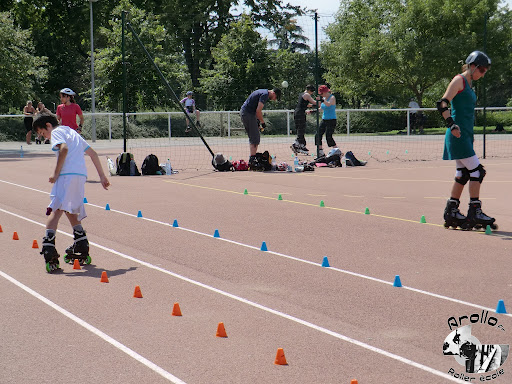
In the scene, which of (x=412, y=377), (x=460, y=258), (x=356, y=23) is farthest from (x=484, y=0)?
(x=412, y=377)

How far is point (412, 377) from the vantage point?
452cm

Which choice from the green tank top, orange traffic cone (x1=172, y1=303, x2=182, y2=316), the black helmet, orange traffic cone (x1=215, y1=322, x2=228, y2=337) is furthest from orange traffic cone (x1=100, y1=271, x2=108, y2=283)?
the black helmet

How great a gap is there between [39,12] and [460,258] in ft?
164

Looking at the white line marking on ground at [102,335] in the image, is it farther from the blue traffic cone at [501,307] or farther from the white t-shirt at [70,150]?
the blue traffic cone at [501,307]

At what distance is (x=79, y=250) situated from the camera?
25.6 feet

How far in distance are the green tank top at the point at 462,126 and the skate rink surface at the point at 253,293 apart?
1.05 m

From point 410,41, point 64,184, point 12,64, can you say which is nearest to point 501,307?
point 64,184

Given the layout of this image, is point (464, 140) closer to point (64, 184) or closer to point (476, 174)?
point (476, 174)

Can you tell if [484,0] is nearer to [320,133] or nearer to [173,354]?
[320,133]

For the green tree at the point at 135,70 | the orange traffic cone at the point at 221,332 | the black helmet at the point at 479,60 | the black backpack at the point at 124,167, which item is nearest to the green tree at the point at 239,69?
the green tree at the point at 135,70

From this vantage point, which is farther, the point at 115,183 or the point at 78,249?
the point at 115,183

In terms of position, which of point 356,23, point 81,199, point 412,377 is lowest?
point 412,377

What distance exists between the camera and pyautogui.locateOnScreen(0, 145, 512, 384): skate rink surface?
4.80 metres

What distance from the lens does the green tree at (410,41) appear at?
131 ft
